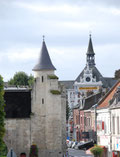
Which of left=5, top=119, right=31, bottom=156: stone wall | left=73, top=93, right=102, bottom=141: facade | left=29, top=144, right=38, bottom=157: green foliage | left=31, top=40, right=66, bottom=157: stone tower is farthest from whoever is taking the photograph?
left=73, top=93, right=102, bottom=141: facade

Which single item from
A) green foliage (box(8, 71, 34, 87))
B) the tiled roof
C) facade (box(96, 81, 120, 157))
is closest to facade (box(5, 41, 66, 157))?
the tiled roof

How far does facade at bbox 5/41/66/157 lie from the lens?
81.1 meters

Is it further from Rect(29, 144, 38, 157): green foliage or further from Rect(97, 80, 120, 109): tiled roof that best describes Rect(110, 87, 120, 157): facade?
Rect(29, 144, 38, 157): green foliage

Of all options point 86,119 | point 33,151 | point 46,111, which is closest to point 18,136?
point 33,151

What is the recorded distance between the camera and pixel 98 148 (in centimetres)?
6412

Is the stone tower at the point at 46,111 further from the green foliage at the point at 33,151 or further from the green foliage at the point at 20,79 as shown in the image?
the green foliage at the point at 20,79

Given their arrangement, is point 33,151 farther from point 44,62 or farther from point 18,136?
point 44,62

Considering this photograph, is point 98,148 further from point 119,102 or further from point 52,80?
point 52,80

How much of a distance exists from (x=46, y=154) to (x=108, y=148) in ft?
62.4

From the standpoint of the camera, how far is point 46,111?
82.0 metres

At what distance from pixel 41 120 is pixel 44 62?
24.7 feet

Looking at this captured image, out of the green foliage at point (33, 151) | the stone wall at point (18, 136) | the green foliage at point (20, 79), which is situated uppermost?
the green foliage at point (20, 79)

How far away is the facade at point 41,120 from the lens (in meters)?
81.1

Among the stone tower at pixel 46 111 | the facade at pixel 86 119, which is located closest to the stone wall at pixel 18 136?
the stone tower at pixel 46 111
